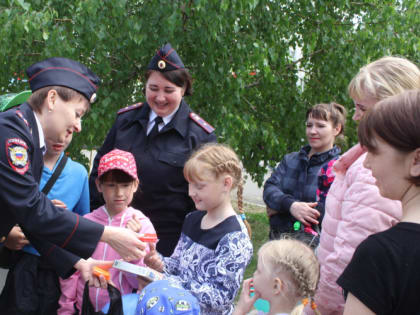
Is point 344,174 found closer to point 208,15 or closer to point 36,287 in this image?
point 36,287

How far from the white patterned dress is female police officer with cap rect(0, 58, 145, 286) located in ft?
0.84

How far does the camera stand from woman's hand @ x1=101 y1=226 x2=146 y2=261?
8.05 feet

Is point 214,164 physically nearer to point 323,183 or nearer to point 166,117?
point 166,117

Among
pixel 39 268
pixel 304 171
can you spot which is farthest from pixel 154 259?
pixel 304 171

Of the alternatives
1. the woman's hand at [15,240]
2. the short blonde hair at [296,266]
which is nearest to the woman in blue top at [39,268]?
the woman's hand at [15,240]

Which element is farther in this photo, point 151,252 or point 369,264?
point 151,252

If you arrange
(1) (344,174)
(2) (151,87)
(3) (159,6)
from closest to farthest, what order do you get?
(1) (344,174) → (2) (151,87) → (3) (159,6)

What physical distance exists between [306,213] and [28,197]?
2.15 m

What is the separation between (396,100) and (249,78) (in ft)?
13.6

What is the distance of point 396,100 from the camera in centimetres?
141

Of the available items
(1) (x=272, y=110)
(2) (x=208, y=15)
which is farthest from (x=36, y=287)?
(1) (x=272, y=110)

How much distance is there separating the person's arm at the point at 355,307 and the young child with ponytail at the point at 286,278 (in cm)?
62

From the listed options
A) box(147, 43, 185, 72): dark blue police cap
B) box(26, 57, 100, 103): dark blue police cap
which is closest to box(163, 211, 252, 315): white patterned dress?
box(26, 57, 100, 103): dark blue police cap

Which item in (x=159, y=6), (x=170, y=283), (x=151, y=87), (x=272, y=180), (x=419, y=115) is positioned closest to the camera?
(x=419, y=115)
